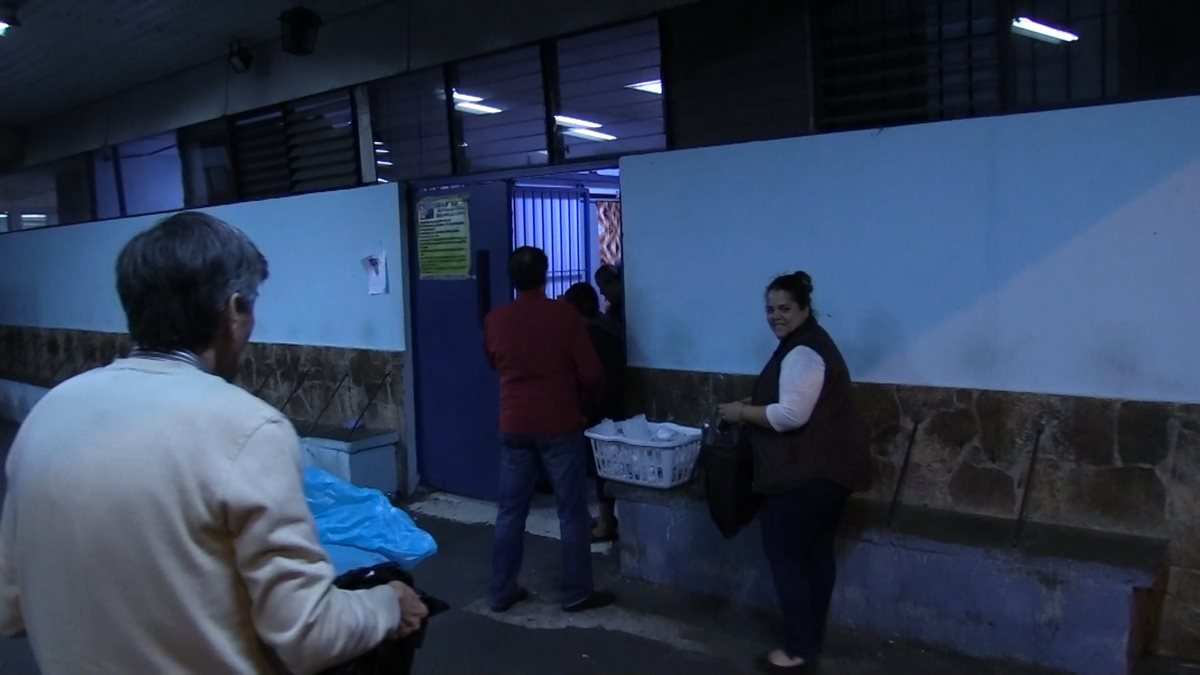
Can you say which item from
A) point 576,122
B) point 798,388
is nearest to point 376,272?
point 576,122

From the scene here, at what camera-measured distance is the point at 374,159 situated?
7.30 metres

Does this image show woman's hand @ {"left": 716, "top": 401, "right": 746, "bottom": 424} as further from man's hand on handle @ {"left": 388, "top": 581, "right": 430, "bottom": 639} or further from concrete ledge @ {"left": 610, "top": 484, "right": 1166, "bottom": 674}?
man's hand on handle @ {"left": 388, "top": 581, "right": 430, "bottom": 639}

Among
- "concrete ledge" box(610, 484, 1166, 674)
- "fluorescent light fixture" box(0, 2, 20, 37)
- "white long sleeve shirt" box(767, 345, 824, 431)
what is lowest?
"concrete ledge" box(610, 484, 1166, 674)

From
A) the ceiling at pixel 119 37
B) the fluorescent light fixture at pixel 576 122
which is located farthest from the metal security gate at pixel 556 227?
the ceiling at pixel 119 37

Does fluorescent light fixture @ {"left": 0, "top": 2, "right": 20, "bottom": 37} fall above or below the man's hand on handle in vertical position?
above

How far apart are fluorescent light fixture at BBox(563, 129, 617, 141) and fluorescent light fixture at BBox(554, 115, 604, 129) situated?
0.03m

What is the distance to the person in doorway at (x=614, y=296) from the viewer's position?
18.6 feet

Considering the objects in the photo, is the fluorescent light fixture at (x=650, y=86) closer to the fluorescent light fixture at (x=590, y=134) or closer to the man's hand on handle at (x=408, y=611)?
the fluorescent light fixture at (x=590, y=134)

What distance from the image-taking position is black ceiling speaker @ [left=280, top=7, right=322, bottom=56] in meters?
7.00

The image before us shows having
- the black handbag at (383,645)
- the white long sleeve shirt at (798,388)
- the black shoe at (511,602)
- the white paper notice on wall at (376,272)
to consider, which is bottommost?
the black shoe at (511,602)

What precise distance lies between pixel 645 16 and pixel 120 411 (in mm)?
4536

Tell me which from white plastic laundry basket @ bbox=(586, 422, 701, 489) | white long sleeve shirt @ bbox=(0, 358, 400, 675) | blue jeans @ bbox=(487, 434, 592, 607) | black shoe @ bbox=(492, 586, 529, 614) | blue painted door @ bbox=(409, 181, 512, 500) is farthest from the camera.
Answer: blue painted door @ bbox=(409, 181, 512, 500)

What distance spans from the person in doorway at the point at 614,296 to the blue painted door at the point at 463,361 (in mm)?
710

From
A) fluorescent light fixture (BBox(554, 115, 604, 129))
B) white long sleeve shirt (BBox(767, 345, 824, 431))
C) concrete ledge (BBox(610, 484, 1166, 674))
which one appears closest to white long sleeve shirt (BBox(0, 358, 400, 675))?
white long sleeve shirt (BBox(767, 345, 824, 431))
